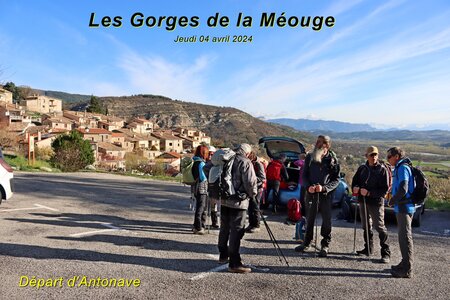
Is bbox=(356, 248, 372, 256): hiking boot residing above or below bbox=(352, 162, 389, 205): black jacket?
below

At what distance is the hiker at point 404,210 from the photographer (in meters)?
4.89

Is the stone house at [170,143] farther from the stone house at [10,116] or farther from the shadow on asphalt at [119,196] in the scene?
the shadow on asphalt at [119,196]

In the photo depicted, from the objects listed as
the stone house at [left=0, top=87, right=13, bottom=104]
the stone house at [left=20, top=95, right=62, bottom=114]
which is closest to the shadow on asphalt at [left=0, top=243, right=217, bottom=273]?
the stone house at [left=0, top=87, right=13, bottom=104]

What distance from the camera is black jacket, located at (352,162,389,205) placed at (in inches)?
219

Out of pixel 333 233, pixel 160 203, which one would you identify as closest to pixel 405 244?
pixel 333 233

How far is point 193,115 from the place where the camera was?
407 feet

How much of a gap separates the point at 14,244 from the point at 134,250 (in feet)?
6.77

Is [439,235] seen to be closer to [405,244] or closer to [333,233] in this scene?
[333,233]

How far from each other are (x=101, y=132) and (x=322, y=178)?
70738mm

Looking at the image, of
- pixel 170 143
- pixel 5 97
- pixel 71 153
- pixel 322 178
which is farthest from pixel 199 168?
pixel 5 97

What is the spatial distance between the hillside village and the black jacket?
4612 cm

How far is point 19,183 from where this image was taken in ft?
41.4

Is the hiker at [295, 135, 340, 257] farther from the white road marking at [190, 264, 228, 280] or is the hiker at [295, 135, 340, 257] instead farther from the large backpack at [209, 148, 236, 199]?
the white road marking at [190, 264, 228, 280]

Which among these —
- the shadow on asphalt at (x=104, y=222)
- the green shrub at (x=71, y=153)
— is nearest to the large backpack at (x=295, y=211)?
the shadow on asphalt at (x=104, y=222)
